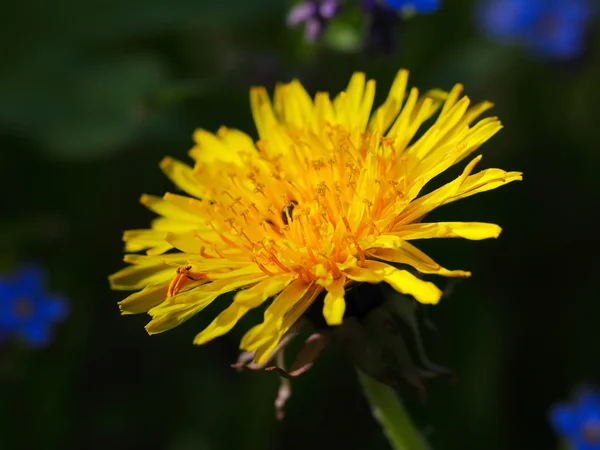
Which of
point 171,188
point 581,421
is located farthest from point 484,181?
point 171,188

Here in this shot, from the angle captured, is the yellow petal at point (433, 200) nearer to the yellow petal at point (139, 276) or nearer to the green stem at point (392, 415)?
the green stem at point (392, 415)

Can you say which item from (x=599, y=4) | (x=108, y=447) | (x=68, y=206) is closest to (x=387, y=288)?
(x=108, y=447)

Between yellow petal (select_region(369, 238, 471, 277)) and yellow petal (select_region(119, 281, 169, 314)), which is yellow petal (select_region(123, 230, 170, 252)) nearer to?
yellow petal (select_region(119, 281, 169, 314))

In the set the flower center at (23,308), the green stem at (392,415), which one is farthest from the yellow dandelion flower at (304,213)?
the flower center at (23,308)

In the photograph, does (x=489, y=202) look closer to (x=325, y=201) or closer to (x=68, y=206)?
(x=325, y=201)

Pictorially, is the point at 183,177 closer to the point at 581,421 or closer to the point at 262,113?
the point at 262,113

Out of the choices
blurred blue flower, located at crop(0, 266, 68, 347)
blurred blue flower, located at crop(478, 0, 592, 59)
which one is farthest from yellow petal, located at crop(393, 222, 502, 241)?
blurred blue flower, located at crop(478, 0, 592, 59)
